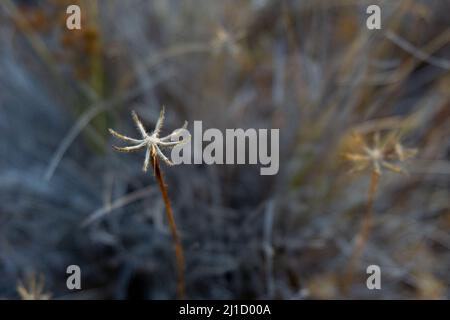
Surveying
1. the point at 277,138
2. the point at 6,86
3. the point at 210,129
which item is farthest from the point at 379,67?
the point at 6,86

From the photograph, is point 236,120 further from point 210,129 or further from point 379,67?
point 379,67

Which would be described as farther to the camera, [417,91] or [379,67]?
[417,91]

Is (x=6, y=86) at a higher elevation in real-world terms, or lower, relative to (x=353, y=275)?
higher
